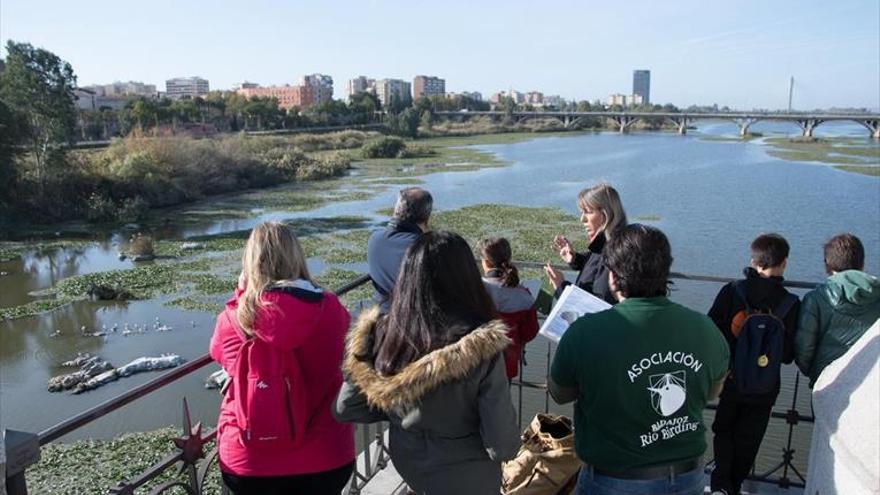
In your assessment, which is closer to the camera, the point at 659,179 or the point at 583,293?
the point at 583,293

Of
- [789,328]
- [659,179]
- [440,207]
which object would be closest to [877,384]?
[789,328]

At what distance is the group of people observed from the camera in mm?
2143

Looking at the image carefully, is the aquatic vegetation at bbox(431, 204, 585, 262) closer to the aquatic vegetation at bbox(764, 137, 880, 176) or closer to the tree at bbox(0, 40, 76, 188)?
the tree at bbox(0, 40, 76, 188)

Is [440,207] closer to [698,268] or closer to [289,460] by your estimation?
[698,268]

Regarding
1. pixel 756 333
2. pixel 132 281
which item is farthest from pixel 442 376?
pixel 132 281

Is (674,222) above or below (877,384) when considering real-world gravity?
below

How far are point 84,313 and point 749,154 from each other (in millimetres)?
60067

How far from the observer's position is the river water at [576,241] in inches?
464

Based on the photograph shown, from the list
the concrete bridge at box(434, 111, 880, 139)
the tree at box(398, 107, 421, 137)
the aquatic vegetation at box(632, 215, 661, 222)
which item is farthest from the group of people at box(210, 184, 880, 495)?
the concrete bridge at box(434, 111, 880, 139)

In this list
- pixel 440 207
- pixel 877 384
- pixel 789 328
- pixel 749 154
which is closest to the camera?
pixel 877 384

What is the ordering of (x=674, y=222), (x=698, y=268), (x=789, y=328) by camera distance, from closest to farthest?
1. (x=789, y=328)
2. (x=698, y=268)
3. (x=674, y=222)

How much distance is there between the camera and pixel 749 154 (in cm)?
6059

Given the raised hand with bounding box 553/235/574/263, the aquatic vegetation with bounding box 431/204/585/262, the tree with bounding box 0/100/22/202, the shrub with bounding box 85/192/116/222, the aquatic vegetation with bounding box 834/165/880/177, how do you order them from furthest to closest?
the aquatic vegetation with bounding box 834/165/880/177 → the shrub with bounding box 85/192/116/222 → the tree with bounding box 0/100/22/202 → the aquatic vegetation with bounding box 431/204/585/262 → the raised hand with bounding box 553/235/574/263

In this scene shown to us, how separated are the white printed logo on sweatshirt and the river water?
9.47ft
